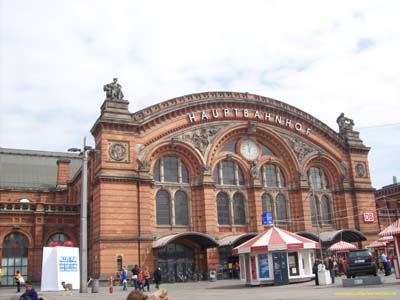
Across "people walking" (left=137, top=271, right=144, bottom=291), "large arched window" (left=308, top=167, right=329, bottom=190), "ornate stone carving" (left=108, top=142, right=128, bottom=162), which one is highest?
"ornate stone carving" (left=108, top=142, right=128, bottom=162)

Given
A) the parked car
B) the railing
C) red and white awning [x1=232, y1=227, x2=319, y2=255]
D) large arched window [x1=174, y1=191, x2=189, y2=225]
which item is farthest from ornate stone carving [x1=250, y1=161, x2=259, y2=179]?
the railing

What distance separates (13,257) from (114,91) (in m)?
17.6

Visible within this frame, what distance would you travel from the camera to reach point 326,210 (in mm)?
51875

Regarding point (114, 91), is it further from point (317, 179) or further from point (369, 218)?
point (369, 218)

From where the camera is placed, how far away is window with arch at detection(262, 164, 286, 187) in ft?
161

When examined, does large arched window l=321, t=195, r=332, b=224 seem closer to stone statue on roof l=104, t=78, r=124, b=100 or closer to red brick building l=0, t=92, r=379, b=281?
red brick building l=0, t=92, r=379, b=281

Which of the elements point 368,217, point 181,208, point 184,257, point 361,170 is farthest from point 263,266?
point 361,170

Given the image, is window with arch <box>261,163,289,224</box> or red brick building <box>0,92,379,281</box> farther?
window with arch <box>261,163,289,224</box>

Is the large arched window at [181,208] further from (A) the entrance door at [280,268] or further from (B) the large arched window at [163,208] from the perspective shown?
(A) the entrance door at [280,268]

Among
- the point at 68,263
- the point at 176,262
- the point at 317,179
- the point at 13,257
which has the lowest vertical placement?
the point at 176,262

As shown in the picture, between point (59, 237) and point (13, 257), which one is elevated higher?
point (59, 237)

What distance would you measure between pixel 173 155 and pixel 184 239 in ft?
26.3

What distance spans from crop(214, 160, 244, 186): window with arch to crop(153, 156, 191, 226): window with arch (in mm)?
3170

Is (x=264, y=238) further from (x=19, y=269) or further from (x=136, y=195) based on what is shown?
(x=19, y=269)
